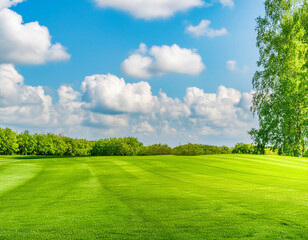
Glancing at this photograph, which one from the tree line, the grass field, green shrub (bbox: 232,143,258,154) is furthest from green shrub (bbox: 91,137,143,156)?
the grass field

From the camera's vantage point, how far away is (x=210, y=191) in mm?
9727

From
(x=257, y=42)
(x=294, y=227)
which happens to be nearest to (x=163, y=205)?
(x=294, y=227)

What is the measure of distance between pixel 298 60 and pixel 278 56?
2652 millimetres

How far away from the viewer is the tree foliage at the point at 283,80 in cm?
3388

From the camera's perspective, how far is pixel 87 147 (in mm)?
43625

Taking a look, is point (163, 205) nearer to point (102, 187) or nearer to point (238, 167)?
point (102, 187)

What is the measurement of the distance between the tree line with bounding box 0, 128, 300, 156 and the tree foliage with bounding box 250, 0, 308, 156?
369 centimetres

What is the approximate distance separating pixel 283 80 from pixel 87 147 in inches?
1118

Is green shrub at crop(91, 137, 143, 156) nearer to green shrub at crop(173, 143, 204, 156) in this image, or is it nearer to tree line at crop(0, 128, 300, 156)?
tree line at crop(0, 128, 300, 156)

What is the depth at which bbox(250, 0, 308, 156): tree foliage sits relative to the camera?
3388cm

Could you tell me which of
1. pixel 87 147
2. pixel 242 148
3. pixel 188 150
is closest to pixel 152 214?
pixel 188 150

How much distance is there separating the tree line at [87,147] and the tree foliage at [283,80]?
3.69 meters

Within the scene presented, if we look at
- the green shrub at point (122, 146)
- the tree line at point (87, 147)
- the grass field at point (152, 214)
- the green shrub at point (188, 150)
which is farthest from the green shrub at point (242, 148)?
the grass field at point (152, 214)

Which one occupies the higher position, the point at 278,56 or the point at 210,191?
the point at 278,56
